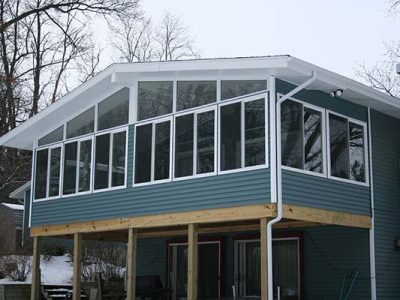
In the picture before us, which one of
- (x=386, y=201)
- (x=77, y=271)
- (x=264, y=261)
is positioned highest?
(x=386, y=201)

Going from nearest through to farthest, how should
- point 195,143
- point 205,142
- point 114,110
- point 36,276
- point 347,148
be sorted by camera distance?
point 205,142 → point 195,143 → point 347,148 → point 114,110 → point 36,276

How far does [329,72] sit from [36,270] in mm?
A: 8422

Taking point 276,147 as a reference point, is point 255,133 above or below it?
above

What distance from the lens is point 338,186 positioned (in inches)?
449

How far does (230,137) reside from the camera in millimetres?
10758

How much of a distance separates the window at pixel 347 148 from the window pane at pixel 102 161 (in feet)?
15.5

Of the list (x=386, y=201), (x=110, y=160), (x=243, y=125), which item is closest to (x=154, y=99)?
(x=110, y=160)

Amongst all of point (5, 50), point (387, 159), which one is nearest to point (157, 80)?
point (387, 159)

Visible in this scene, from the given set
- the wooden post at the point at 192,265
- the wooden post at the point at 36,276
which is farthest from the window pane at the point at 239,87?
the wooden post at the point at 36,276

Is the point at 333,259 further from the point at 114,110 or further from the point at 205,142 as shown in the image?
the point at 114,110

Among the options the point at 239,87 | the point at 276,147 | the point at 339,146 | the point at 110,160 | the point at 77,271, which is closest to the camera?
the point at 276,147

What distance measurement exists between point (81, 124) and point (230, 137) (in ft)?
15.3

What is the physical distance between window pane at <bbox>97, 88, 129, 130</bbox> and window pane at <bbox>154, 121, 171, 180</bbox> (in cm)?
115

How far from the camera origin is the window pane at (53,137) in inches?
575
